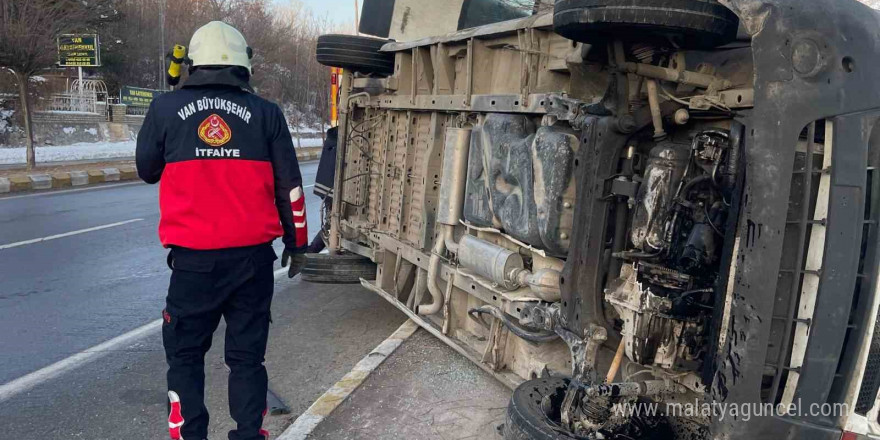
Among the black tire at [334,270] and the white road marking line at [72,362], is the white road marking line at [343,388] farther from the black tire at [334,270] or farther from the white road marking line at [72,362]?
the white road marking line at [72,362]

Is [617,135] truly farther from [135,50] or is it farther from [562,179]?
[135,50]

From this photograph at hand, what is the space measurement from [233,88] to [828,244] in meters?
2.73

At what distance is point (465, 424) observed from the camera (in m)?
3.95

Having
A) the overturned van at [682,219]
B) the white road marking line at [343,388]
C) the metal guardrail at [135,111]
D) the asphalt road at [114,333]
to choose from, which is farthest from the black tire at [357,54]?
the metal guardrail at [135,111]

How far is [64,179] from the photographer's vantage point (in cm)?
1589

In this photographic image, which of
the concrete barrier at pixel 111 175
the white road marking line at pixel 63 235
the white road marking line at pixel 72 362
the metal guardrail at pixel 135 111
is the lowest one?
the concrete barrier at pixel 111 175

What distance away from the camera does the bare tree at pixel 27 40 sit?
1683 centimetres

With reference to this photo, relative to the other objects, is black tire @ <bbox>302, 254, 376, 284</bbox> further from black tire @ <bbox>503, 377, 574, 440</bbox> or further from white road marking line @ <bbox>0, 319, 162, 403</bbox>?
black tire @ <bbox>503, 377, 574, 440</bbox>

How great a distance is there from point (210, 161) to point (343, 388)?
170cm

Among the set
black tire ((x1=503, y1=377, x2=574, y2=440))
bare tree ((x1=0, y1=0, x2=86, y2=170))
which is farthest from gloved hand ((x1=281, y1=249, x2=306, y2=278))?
bare tree ((x1=0, y1=0, x2=86, y2=170))

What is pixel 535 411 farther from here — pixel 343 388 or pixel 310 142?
pixel 310 142

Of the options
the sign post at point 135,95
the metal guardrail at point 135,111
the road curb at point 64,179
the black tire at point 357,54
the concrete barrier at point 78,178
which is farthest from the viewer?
the metal guardrail at point 135,111

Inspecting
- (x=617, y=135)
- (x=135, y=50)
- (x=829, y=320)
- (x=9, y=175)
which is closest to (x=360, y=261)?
(x=617, y=135)

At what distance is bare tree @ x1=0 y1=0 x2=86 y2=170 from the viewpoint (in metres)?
16.8
